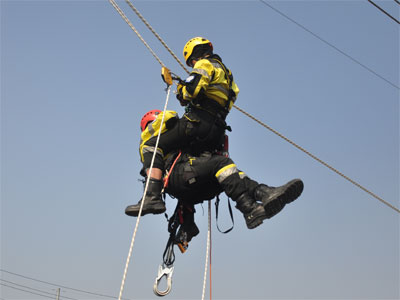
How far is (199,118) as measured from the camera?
5809 millimetres

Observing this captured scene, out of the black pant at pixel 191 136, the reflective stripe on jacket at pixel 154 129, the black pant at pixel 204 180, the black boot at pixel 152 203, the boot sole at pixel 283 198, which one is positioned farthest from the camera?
the reflective stripe on jacket at pixel 154 129

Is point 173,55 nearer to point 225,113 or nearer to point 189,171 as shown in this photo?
point 225,113

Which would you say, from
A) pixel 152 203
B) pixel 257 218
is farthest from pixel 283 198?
pixel 152 203

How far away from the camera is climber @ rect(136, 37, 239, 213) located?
5.77 metres

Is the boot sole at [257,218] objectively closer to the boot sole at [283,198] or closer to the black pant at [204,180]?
the boot sole at [283,198]

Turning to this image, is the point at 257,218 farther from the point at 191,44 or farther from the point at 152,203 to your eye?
the point at 191,44

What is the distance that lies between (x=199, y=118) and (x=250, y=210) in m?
1.10

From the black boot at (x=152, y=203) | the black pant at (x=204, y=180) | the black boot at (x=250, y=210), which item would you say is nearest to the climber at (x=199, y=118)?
the black boot at (x=152, y=203)

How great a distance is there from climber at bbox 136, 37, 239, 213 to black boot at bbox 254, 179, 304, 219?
87cm

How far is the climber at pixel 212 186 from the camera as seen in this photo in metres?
5.27

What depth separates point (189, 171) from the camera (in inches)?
228

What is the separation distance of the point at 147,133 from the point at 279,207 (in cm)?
167

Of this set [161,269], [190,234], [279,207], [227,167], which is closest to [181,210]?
[190,234]

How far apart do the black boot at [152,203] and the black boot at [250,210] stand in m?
0.81
